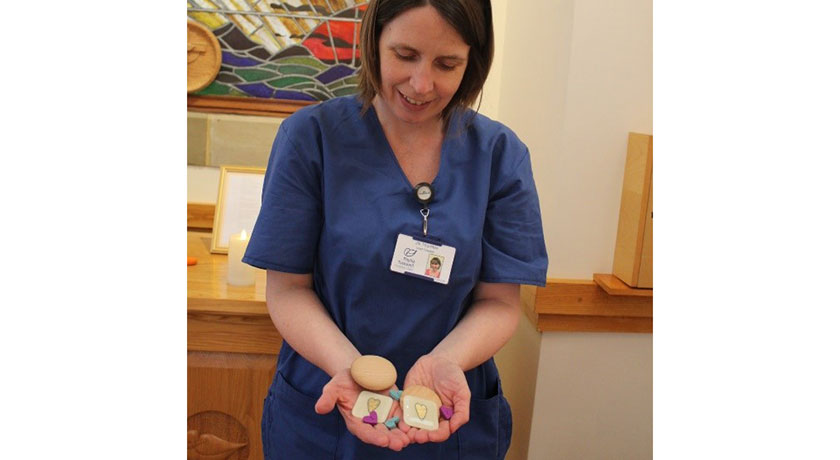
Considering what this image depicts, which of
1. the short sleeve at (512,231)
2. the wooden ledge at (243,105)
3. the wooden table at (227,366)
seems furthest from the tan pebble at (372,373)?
the wooden ledge at (243,105)

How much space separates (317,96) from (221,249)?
0.59m

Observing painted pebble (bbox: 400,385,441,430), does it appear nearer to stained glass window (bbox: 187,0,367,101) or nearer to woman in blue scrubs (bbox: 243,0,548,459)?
woman in blue scrubs (bbox: 243,0,548,459)

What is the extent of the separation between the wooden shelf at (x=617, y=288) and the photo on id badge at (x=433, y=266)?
0.76 metres

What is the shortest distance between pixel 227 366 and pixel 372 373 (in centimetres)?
89

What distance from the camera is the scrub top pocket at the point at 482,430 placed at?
1.50 m

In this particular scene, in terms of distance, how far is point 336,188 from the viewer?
55.6 inches

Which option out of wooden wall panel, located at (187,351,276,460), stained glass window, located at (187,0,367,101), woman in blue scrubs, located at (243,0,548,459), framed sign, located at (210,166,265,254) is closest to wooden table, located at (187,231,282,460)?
wooden wall panel, located at (187,351,276,460)

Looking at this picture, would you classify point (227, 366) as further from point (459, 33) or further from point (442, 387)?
point (459, 33)

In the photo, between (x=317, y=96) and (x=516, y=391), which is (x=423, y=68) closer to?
(x=516, y=391)

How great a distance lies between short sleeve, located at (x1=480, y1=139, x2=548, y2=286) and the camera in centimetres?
147

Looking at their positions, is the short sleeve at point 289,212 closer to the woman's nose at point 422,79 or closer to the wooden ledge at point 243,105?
the woman's nose at point 422,79

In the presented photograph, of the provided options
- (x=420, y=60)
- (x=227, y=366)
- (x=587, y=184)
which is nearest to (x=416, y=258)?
(x=420, y=60)

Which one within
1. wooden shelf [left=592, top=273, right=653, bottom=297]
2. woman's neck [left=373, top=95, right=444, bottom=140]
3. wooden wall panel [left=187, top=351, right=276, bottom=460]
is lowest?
wooden wall panel [left=187, top=351, right=276, bottom=460]

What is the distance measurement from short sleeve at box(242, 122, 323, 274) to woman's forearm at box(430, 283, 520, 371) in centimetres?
30
